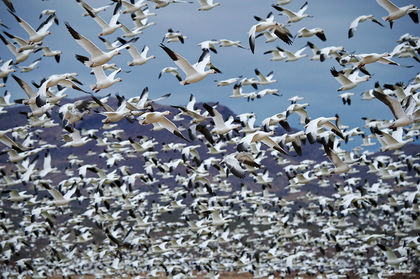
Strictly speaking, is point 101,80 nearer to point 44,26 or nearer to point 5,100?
point 44,26

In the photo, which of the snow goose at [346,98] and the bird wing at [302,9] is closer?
the bird wing at [302,9]

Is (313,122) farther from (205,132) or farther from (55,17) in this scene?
(55,17)

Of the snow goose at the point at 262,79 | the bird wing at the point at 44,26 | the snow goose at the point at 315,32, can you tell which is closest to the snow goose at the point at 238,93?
the snow goose at the point at 262,79

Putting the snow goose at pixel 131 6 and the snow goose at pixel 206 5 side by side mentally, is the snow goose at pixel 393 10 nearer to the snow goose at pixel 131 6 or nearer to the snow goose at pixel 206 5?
the snow goose at pixel 206 5

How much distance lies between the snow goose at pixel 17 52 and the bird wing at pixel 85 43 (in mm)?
5763

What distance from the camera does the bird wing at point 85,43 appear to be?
14439 mm

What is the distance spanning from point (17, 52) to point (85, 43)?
250 inches

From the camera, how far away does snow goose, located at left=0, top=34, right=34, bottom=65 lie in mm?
19562

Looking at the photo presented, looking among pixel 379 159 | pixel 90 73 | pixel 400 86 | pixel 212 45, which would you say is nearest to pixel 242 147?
pixel 90 73

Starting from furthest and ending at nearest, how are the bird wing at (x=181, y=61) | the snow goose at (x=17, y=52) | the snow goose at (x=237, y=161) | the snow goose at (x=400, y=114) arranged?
1. the snow goose at (x=17, y=52)
2. the snow goose at (x=400, y=114)
3. the bird wing at (x=181, y=61)
4. the snow goose at (x=237, y=161)

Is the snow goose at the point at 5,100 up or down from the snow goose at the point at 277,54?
down

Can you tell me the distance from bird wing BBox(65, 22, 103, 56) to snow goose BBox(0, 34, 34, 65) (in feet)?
18.9

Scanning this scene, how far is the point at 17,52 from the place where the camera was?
1978 cm

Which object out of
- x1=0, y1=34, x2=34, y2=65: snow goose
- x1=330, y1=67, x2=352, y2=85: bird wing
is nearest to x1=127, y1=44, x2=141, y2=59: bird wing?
x1=0, y1=34, x2=34, y2=65: snow goose
